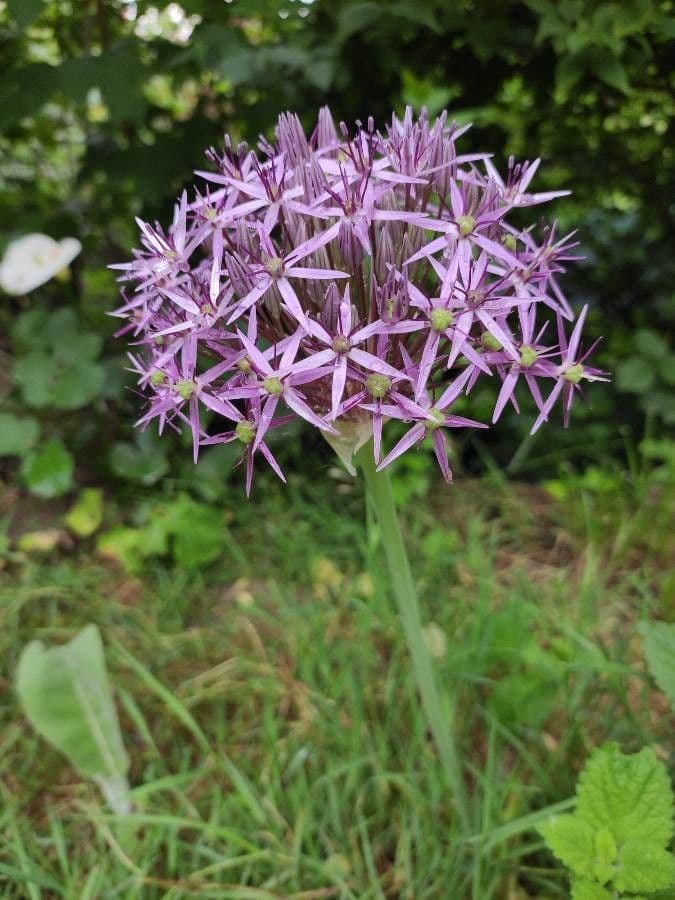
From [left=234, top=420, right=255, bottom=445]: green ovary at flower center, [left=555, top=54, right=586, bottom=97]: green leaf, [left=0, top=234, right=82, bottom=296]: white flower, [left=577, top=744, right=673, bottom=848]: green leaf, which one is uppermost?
[left=555, top=54, right=586, bottom=97]: green leaf

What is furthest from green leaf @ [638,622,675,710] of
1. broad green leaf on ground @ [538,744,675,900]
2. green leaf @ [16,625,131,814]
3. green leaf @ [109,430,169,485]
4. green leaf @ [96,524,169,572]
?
green leaf @ [109,430,169,485]

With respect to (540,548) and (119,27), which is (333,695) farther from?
(119,27)

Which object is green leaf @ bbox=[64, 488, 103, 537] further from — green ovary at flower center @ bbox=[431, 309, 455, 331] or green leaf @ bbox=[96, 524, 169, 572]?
green ovary at flower center @ bbox=[431, 309, 455, 331]

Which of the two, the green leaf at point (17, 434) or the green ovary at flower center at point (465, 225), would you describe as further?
the green leaf at point (17, 434)

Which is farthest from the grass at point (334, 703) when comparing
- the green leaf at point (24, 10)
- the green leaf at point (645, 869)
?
the green leaf at point (24, 10)

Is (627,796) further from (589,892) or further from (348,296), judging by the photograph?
(348,296)

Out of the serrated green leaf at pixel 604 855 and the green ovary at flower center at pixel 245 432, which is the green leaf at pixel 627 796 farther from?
the green ovary at flower center at pixel 245 432
